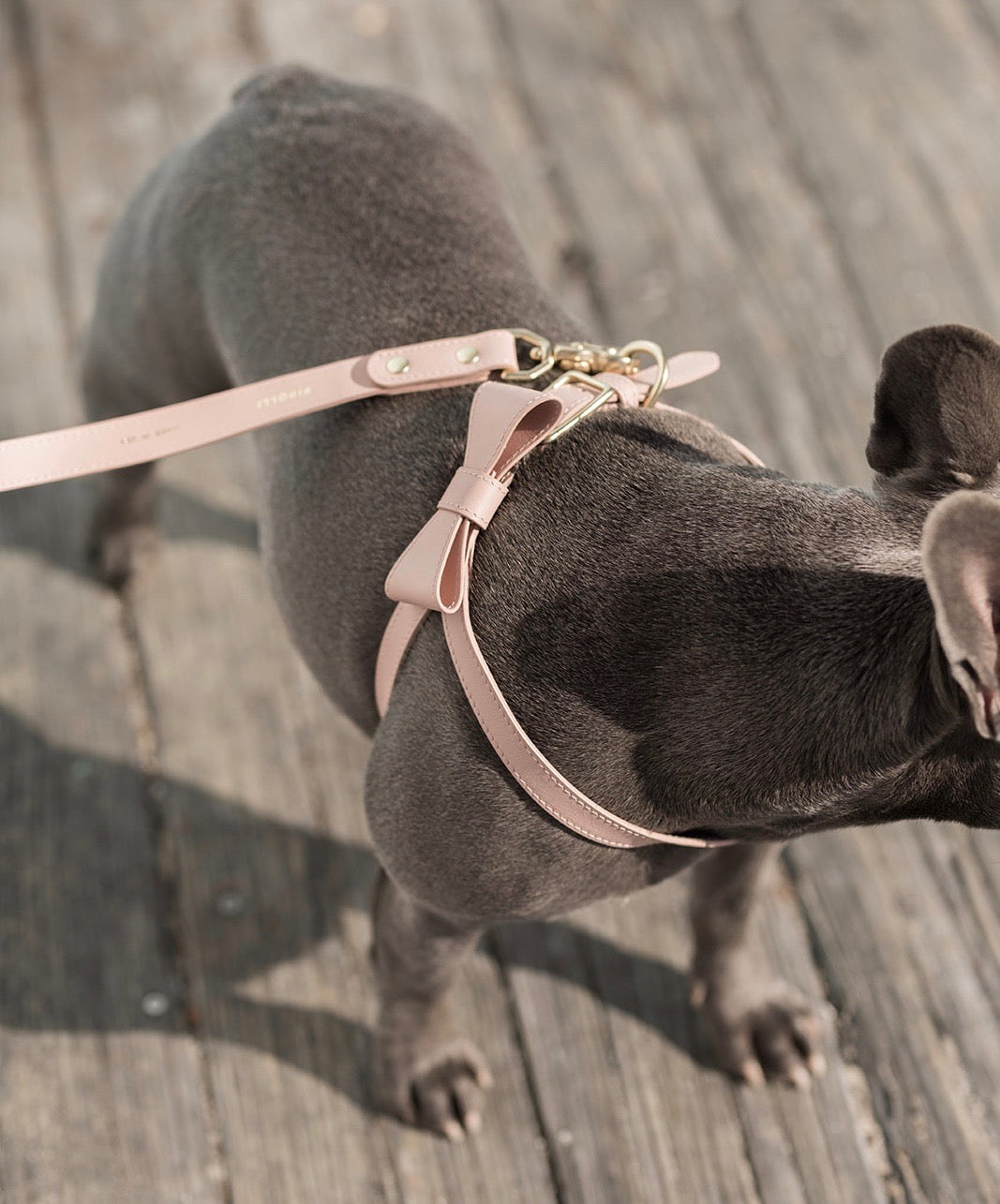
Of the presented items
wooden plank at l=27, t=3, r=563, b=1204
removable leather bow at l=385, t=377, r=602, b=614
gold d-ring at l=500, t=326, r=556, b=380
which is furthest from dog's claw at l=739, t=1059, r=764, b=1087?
gold d-ring at l=500, t=326, r=556, b=380

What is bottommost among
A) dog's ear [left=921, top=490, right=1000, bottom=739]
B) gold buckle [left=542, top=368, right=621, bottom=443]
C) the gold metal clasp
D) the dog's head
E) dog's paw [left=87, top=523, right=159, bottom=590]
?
dog's ear [left=921, top=490, right=1000, bottom=739]

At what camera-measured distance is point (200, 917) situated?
2.59m

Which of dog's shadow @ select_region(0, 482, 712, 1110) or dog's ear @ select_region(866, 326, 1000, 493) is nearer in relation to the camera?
dog's ear @ select_region(866, 326, 1000, 493)

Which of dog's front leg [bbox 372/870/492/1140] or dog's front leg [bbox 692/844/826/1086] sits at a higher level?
dog's front leg [bbox 372/870/492/1140]

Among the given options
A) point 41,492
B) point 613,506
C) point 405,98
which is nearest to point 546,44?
point 405,98

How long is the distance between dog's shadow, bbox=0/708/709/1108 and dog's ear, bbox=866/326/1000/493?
142 centimetres

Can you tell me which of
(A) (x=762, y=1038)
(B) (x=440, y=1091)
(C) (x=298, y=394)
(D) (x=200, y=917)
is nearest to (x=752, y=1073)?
(A) (x=762, y=1038)

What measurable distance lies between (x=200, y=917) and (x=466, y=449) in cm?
139

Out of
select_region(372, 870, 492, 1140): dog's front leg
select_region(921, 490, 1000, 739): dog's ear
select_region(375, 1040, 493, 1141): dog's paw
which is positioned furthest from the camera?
select_region(375, 1040, 493, 1141): dog's paw

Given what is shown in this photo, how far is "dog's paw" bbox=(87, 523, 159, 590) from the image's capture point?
2945 mm

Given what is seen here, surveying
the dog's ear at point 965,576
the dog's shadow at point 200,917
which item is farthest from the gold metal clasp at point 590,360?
the dog's shadow at point 200,917

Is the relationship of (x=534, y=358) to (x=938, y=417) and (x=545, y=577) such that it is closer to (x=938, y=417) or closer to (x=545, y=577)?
(x=545, y=577)

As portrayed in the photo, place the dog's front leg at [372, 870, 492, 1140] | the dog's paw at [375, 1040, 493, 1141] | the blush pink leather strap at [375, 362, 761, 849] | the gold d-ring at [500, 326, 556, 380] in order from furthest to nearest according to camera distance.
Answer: the dog's paw at [375, 1040, 493, 1141], the dog's front leg at [372, 870, 492, 1140], the gold d-ring at [500, 326, 556, 380], the blush pink leather strap at [375, 362, 761, 849]

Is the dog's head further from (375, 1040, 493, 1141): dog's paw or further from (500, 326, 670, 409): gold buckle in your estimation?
(375, 1040, 493, 1141): dog's paw
